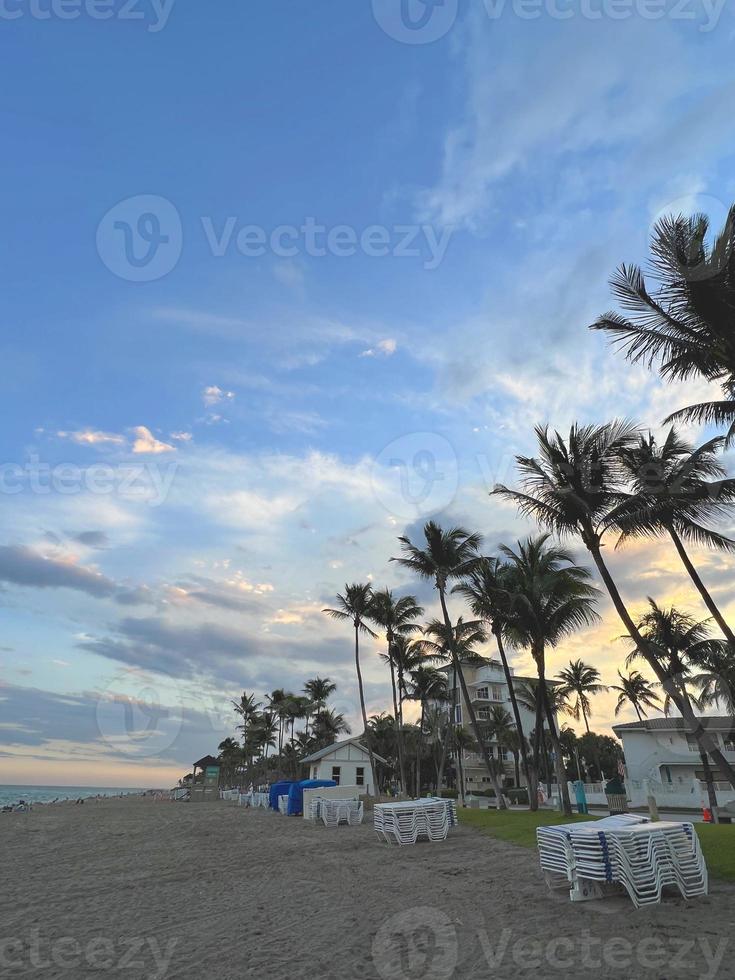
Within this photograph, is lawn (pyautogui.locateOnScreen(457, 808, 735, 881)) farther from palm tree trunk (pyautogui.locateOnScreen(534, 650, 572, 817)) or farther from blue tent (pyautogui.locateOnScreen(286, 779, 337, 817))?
blue tent (pyautogui.locateOnScreen(286, 779, 337, 817))

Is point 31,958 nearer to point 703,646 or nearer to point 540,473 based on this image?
point 540,473

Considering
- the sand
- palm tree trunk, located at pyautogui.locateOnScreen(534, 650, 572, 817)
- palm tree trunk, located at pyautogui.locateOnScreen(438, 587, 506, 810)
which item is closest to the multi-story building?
palm tree trunk, located at pyautogui.locateOnScreen(438, 587, 506, 810)

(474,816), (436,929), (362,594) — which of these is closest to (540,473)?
(436,929)

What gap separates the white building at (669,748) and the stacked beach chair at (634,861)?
1337 inches

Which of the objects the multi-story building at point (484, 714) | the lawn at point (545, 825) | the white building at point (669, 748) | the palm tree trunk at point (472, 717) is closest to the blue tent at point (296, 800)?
the palm tree trunk at point (472, 717)

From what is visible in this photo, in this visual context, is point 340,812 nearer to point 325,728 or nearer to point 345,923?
point 345,923

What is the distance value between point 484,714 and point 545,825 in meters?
52.6

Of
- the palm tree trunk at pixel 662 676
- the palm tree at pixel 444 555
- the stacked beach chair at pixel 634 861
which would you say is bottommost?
the stacked beach chair at pixel 634 861

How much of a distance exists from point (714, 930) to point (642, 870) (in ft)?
3.87

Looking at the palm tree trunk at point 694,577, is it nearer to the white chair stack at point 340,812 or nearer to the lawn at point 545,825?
the lawn at point 545,825

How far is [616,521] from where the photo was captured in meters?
15.8

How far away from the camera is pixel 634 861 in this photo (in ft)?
24.4

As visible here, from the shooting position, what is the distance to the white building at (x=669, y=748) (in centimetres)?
3678

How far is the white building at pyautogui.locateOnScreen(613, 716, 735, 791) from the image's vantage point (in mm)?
36781
